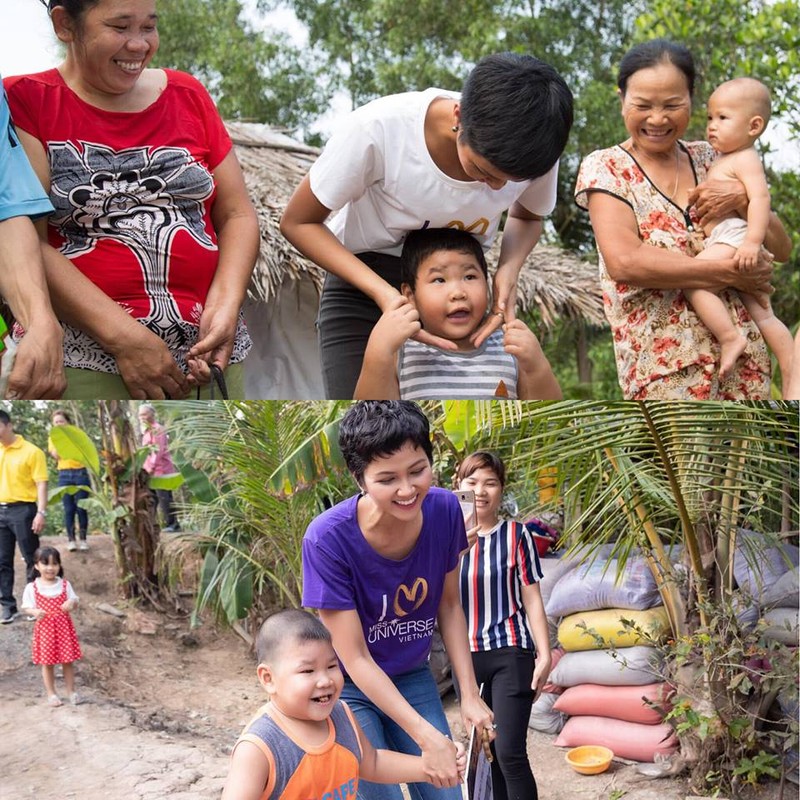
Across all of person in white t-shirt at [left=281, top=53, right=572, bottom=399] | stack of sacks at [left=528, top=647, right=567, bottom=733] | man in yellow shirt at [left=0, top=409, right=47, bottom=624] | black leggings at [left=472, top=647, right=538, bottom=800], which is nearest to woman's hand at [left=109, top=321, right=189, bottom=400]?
man in yellow shirt at [left=0, top=409, right=47, bottom=624]

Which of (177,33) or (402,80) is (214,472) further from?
(177,33)

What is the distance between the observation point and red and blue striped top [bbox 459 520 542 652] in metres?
1.91

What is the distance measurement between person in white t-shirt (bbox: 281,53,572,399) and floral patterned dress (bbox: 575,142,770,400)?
0.17m

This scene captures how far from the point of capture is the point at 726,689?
2.17 m

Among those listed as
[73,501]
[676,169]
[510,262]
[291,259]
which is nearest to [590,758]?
[510,262]

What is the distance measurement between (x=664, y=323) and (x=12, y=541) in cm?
140

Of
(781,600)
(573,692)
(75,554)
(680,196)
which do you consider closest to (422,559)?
(573,692)

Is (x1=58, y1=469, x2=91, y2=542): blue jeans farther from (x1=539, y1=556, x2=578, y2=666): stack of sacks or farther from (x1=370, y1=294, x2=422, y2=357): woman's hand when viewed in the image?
(x1=539, y1=556, x2=578, y2=666): stack of sacks

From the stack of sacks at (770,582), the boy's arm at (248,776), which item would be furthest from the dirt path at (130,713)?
the stack of sacks at (770,582)

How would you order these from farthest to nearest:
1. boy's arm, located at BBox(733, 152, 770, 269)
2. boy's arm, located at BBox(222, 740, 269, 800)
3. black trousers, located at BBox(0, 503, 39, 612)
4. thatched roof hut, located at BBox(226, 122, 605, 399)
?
thatched roof hut, located at BBox(226, 122, 605, 399) → boy's arm, located at BBox(733, 152, 770, 269) → black trousers, located at BBox(0, 503, 39, 612) → boy's arm, located at BBox(222, 740, 269, 800)

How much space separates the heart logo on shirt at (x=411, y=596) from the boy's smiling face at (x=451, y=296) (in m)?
0.48

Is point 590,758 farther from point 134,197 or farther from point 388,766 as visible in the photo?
point 134,197

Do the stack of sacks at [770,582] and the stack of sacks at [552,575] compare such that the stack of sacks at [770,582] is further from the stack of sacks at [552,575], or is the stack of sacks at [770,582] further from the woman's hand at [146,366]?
the woman's hand at [146,366]

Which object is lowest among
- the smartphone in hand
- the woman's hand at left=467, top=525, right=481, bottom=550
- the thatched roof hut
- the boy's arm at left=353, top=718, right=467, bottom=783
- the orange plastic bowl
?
the orange plastic bowl
